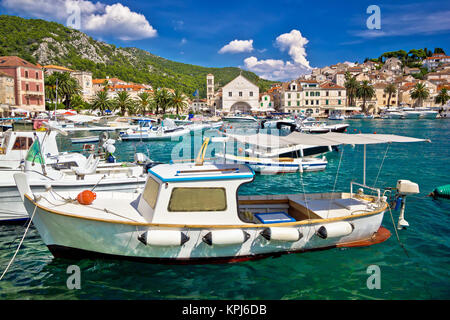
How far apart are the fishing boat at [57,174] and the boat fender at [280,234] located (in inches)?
269

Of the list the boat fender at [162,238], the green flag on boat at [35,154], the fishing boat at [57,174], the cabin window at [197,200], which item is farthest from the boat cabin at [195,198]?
the green flag on boat at [35,154]

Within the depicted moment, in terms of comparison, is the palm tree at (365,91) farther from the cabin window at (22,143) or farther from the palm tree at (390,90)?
the cabin window at (22,143)

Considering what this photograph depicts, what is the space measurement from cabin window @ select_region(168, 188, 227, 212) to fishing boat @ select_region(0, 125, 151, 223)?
214 inches

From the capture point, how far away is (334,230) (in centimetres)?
805

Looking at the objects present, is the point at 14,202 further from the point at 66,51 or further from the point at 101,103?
the point at 66,51

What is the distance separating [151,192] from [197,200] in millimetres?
1309

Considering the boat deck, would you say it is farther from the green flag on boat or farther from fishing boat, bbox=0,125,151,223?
the green flag on boat

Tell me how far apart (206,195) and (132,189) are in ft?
19.4

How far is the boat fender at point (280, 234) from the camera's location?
7613 mm

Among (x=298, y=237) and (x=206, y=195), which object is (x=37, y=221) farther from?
(x=298, y=237)

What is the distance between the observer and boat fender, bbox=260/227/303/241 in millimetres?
7613

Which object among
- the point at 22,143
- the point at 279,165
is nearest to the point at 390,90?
the point at 279,165
